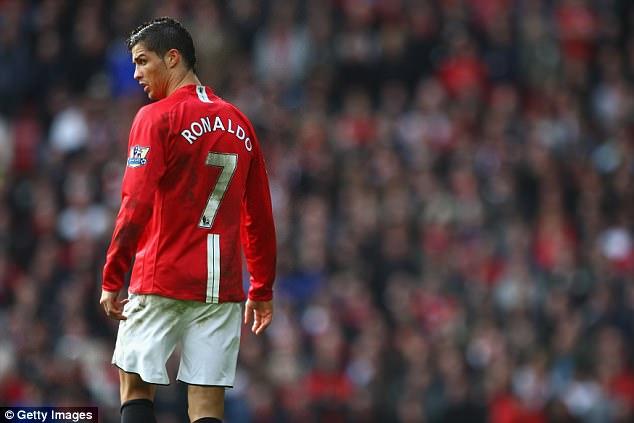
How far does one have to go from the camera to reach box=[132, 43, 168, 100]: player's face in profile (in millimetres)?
6828

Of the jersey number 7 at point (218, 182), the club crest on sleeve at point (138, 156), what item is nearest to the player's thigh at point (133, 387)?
the jersey number 7 at point (218, 182)

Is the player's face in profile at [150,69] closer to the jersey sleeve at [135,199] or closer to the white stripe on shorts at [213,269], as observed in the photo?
the jersey sleeve at [135,199]

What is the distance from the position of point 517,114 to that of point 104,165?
5.41 metres

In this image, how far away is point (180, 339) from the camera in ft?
22.8

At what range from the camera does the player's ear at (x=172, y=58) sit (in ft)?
22.5

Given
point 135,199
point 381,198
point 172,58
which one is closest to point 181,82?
point 172,58

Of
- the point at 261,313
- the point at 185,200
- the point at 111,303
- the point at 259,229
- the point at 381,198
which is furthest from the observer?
the point at 381,198

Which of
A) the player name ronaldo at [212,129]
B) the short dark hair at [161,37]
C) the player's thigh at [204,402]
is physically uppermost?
the short dark hair at [161,37]

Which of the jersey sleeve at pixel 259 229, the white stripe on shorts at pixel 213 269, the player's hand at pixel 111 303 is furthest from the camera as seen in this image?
the jersey sleeve at pixel 259 229

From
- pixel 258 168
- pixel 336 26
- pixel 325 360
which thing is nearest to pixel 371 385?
pixel 325 360

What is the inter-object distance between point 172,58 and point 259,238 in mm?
998

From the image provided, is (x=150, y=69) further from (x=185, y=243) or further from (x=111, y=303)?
(x=111, y=303)

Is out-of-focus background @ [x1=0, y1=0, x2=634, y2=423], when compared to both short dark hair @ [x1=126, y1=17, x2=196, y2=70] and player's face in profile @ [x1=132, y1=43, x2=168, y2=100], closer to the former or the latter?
player's face in profile @ [x1=132, y1=43, x2=168, y2=100]

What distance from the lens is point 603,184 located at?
1684 cm
